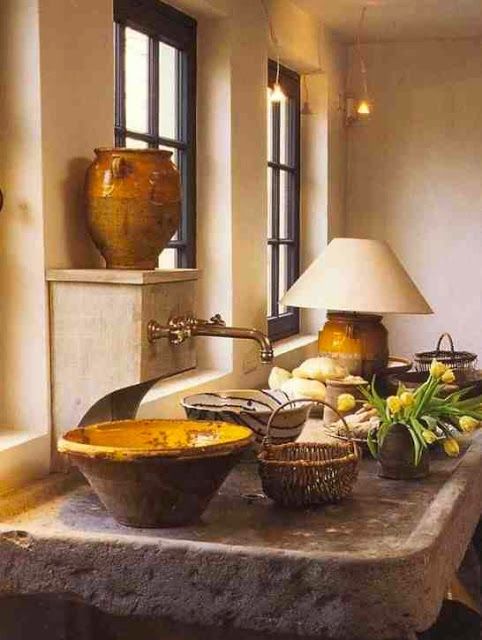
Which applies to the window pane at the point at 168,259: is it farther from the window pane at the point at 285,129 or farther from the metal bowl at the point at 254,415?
the window pane at the point at 285,129

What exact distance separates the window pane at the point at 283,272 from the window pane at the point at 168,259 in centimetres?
114

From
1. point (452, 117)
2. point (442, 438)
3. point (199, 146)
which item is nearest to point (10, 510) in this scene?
point (442, 438)

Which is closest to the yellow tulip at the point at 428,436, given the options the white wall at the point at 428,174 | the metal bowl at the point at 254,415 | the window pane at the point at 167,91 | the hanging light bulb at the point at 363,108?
the metal bowl at the point at 254,415

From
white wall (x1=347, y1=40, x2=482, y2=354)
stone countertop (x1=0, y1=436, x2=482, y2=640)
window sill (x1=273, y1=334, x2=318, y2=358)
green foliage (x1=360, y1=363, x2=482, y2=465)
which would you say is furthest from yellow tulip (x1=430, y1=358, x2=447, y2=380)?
white wall (x1=347, y1=40, x2=482, y2=354)

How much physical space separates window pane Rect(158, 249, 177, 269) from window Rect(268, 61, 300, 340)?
3.14 ft

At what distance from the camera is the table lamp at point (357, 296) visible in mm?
3346

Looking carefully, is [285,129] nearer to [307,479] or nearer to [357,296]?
[357,296]

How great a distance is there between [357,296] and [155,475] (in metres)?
1.47

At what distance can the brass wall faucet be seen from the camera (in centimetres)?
243

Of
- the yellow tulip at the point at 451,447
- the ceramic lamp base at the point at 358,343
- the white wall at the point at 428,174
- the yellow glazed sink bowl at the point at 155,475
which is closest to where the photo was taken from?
the yellow glazed sink bowl at the point at 155,475

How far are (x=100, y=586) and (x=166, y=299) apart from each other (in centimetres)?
75

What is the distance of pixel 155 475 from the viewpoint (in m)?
2.00

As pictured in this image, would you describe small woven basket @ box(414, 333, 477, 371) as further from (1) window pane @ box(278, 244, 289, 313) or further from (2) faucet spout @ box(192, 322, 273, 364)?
(2) faucet spout @ box(192, 322, 273, 364)

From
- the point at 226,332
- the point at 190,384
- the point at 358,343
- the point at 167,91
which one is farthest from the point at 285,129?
the point at 226,332
